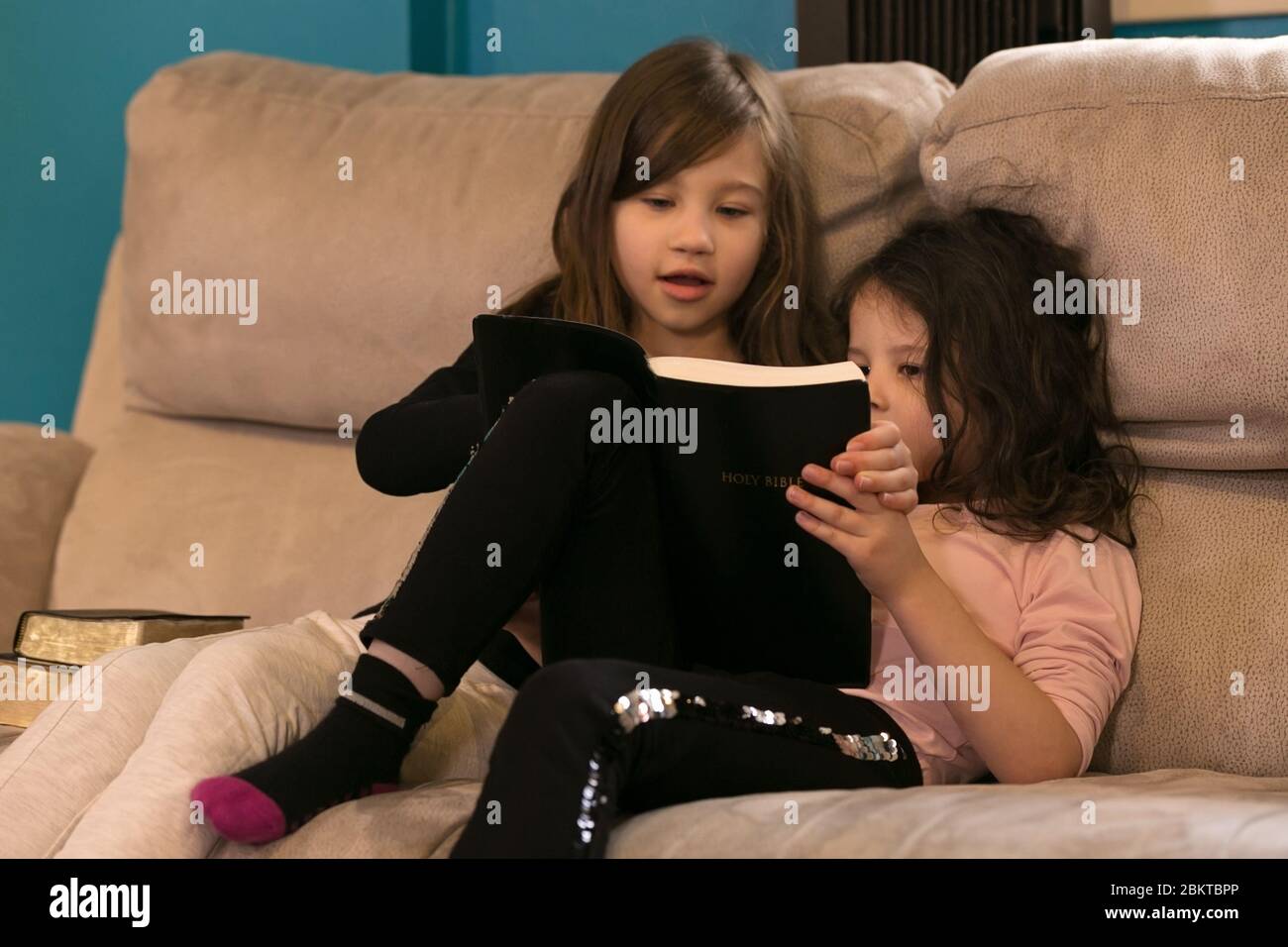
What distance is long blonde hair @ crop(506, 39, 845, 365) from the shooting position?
1401 millimetres

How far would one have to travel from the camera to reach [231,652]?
106cm

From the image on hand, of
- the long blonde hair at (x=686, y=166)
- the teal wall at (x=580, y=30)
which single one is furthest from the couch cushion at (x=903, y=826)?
the teal wall at (x=580, y=30)

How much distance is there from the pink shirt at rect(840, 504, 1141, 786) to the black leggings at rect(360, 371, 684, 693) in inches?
8.2

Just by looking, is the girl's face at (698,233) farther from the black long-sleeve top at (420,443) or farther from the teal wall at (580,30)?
the teal wall at (580,30)

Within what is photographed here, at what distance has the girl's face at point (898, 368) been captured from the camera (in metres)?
1.22

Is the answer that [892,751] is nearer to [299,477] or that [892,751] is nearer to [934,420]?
[934,420]

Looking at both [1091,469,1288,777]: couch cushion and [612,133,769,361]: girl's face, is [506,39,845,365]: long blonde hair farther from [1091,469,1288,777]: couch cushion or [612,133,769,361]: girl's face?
[1091,469,1288,777]: couch cushion

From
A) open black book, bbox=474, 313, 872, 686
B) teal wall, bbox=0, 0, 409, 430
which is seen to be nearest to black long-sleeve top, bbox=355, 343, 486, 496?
open black book, bbox=474, 313, 872, 686

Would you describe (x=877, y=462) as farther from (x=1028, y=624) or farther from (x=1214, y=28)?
(x=1214, y=28)

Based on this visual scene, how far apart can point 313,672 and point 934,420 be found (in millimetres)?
569

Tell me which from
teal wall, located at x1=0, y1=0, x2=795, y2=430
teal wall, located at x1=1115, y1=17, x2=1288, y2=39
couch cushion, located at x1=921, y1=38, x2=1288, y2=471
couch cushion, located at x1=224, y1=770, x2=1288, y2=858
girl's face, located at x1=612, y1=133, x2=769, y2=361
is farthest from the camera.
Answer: teal wall, located at x1=0, y1=0, x2=795, y2=430

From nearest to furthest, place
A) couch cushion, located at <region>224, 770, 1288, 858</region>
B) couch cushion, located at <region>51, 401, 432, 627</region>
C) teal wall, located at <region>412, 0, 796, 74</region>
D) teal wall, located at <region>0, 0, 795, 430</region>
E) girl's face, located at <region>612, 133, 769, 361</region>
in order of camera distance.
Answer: couch cushion, located at <region>224, 770, 1288, 858</region> < girl's face, located at <region>612, 133, 769, 361</region> < couch cushion, located at <region>51, 401, 432, 627</region> < teal wall, located at <region>412, 0, 796, 74</region> < teal wall, located at <region>0, 0, 795, 430</region>

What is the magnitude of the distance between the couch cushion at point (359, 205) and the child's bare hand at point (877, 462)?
0.49 m
